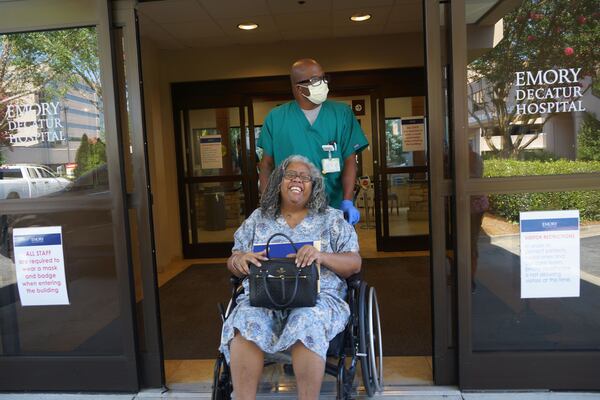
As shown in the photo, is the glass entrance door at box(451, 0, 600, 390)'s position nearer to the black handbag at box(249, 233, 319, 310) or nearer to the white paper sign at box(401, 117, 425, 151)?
the black handbag at box(249, 233, 319, 310)

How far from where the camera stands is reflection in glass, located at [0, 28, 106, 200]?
7.77ft

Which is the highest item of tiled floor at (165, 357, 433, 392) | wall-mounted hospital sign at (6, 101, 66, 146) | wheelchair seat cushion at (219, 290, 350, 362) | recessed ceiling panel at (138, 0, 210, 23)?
recessed ceiling panel at (138, 0, 210, 23)

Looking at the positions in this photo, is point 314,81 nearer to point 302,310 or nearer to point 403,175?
point 302,310

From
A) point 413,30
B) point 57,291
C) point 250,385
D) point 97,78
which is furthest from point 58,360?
point 413,30

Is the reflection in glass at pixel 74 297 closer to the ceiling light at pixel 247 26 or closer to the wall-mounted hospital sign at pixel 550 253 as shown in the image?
the wall-mounted hospital sign at pixel 550 253

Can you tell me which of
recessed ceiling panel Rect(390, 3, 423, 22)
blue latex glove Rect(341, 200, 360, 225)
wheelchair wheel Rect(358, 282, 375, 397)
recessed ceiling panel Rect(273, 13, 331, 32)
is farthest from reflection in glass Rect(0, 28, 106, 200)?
recessed ceiling panel Rect(390, 3, 423, 22)

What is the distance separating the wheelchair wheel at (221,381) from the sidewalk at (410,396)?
1.54 ft

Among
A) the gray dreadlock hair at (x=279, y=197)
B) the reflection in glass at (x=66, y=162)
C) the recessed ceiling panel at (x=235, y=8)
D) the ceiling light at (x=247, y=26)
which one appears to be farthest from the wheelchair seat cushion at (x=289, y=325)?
the ceiling light at (x=247, y=26)

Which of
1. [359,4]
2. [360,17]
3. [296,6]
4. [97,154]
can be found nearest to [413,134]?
[360,17]

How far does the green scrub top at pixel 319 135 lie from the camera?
2488 mm

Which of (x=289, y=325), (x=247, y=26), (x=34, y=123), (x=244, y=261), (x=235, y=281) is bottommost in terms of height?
(x=289, y=325)

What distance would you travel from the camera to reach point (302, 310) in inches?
73.2

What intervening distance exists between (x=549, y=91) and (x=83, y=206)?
236cm

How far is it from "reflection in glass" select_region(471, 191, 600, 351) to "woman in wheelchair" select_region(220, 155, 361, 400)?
2.30ft
